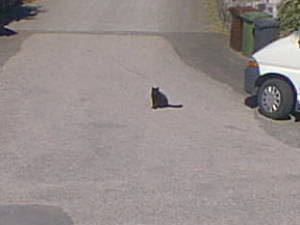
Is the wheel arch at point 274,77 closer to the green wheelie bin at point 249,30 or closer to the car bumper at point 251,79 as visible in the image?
the car bumper at point 251,79

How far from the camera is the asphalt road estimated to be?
25.2 feet

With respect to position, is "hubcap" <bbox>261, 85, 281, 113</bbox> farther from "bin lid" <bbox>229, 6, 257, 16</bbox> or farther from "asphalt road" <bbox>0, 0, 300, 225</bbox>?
Answer: "bin lid" <bbox>229, 6, 257, 16</bbox>

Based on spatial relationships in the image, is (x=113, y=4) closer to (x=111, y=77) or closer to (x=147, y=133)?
(x=111, y=77)

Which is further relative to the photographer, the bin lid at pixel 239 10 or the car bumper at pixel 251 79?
the bin lid at pixel 239 10

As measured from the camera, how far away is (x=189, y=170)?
9.04m

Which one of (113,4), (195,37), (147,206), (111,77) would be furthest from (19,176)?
(113,4)

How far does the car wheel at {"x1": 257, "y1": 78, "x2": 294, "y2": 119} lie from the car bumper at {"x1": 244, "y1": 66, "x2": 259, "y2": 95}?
0.63 feet

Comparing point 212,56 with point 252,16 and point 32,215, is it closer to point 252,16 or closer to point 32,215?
point 252,16

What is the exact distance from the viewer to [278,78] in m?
12.0

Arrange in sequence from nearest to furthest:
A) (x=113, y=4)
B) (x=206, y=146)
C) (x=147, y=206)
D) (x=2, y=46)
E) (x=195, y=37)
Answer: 1. (x=147, y=206)
2. (x=206, y=146)
3. (x=2, y=46)
4. (x=195, y=37)
5. (x=113, y=4)

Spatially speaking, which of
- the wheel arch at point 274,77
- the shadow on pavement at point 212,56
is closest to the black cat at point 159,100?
the wheel arch at point 274,77

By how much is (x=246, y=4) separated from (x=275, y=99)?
9.71 metres

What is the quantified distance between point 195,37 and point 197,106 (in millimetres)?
8476

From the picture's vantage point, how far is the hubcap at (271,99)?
12.0 m
